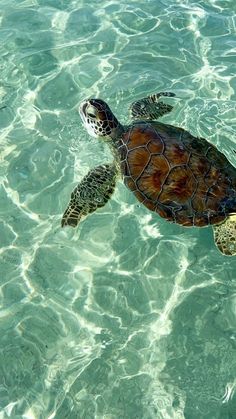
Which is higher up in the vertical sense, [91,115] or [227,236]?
[91,115]

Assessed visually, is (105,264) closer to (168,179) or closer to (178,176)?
(168,179)

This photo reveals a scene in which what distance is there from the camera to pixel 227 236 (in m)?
5.50

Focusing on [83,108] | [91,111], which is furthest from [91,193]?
→ [83,108]

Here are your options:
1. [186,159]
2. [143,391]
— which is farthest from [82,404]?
[186,159]

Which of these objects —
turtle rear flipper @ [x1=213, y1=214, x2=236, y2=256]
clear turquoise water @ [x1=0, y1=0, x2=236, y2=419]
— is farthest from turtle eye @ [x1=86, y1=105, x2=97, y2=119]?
turtle rear flipper @ [x1=213, y1=214, x2=236, y2=256]

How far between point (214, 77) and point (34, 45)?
3.49 m

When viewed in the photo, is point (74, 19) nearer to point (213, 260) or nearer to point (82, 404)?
point (213, 260)

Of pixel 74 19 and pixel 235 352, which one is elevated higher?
pixel 74 19

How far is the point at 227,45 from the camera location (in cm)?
865

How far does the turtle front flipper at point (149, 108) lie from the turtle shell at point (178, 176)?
0.84 meters

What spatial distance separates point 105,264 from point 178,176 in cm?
140

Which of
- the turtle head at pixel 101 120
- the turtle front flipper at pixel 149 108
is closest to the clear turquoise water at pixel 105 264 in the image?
the turtle front flipper at pixel 149 108

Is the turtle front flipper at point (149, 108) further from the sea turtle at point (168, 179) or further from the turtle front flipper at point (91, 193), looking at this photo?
the turtle front flipper at point (91, 193)

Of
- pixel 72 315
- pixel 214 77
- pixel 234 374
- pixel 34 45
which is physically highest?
pixel 34 45
